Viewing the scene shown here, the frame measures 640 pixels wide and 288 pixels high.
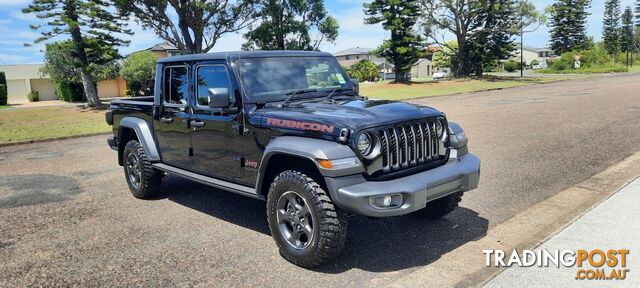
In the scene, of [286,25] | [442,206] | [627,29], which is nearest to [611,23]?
[627,29]

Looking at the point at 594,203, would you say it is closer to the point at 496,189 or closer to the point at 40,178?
the point at 496,189

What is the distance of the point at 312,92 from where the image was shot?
5.37m

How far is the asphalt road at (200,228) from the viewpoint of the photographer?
4.23 m

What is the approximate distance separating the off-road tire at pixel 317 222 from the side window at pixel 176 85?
2211 millimetres

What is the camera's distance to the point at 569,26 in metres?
75.5

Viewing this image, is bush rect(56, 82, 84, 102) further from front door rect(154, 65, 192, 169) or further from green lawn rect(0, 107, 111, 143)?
front door rect(154, 65, 192, 169)

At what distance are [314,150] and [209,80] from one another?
2062 mm

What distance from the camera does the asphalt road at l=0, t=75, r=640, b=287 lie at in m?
4.23

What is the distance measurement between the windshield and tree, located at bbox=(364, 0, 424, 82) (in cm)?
3591

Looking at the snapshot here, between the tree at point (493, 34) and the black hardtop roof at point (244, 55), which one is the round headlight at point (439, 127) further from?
Answer: the tree at point (493, 34)

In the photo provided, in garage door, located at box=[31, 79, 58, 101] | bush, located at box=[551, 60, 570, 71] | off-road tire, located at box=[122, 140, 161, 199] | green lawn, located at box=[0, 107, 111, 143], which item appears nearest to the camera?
off-road tire, located at box=[122, 140, 161, 199]

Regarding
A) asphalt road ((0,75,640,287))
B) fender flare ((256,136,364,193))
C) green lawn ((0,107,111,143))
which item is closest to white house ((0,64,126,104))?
green lawn ((0,107,111,143))

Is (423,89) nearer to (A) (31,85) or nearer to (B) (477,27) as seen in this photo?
(B) (477,27)

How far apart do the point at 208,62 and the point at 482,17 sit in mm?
45975
